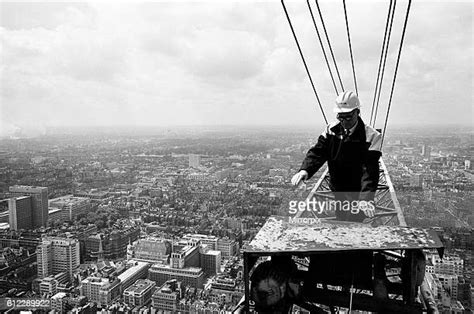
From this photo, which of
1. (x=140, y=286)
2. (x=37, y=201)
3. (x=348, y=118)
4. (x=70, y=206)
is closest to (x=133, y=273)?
(x=140, y=286)

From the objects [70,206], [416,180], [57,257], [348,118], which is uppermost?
[348,118]

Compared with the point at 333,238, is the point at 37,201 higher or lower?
lower

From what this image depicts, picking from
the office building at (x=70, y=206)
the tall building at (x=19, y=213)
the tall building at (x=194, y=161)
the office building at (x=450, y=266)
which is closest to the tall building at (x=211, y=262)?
the office building at (x=450, y=266)

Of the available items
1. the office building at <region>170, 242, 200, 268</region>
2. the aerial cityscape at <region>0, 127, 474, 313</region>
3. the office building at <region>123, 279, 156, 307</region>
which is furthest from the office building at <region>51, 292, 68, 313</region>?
the office building at <region>170, 242, 200, 268</region>

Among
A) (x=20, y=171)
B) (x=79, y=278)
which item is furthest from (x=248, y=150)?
(x=79, y=278)

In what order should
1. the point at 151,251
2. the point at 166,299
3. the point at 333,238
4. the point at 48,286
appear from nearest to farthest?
1. the point at 333,238
2. the point at 166,299
3. the point at 48,286
4. the point at 151,251

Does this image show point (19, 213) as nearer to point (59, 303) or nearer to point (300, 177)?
point (59, 303)

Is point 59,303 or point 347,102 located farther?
point 59,303

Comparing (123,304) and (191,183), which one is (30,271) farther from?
(191,183)

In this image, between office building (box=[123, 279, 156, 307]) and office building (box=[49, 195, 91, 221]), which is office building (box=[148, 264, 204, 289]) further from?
office building (box=[49, 195, 91, 221])
